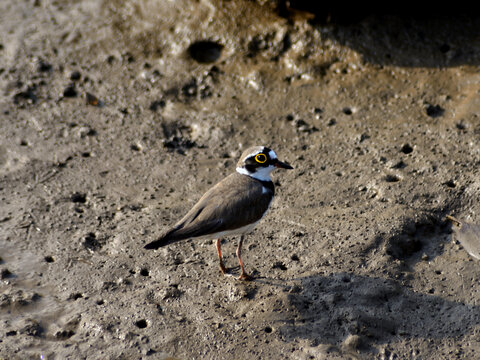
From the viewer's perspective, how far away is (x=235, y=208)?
6.32 meters

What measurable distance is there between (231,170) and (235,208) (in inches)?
71.3

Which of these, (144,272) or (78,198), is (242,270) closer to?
(144,272)

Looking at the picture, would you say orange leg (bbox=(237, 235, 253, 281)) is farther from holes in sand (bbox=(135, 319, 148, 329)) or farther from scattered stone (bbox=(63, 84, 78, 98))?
scattered stone (bbox=(63, 84, 78, 98))

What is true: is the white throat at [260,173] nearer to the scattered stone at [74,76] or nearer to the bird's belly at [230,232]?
the bird's belly at [230,232]

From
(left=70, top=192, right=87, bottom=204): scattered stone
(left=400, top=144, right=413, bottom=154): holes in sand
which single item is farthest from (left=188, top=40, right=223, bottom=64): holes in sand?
(left=400, top=144, right=413, bottom=154): holes in sand

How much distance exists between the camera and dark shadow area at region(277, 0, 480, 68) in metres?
8.77

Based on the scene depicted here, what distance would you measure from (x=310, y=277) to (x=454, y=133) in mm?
2927

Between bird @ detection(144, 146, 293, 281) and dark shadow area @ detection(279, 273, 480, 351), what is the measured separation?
0.74m

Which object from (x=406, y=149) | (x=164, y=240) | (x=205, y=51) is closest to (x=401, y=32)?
(x=406, y=149)

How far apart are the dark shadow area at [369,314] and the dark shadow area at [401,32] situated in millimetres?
3921

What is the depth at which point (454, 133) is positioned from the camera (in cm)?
782

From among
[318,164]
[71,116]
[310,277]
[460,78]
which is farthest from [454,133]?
[71,116]

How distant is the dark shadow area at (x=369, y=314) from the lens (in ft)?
19.0

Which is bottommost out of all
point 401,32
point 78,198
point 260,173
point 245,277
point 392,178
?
point 78,198
